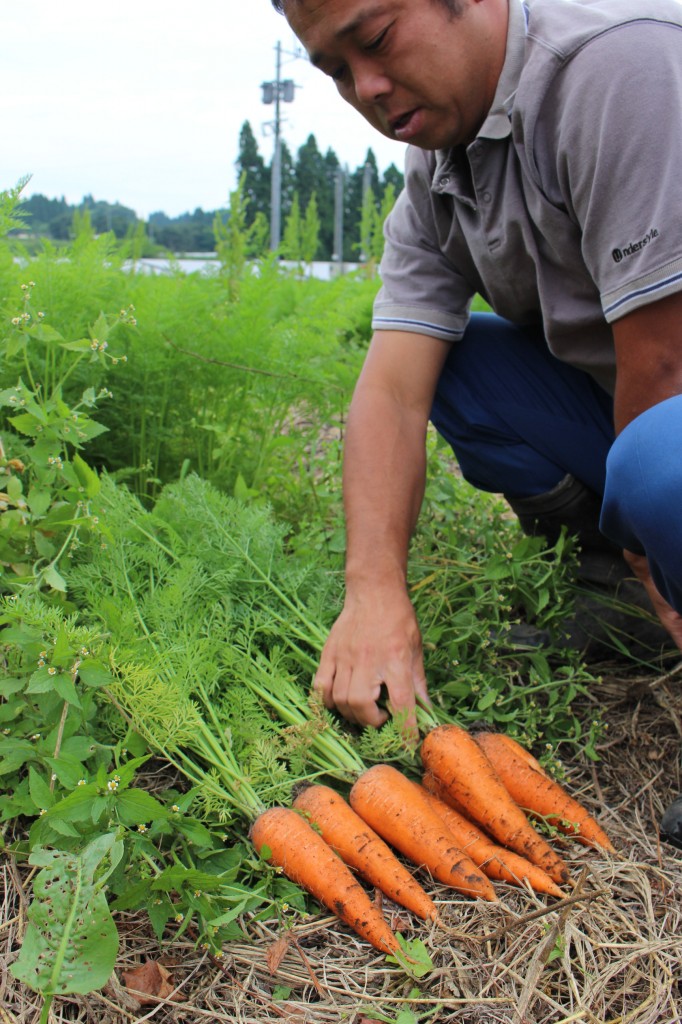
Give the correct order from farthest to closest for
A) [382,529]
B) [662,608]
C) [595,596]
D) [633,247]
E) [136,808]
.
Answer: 1. [595,596]
2. [382,529]
3. [662,608]
4. [633,247]
5. [136,808]

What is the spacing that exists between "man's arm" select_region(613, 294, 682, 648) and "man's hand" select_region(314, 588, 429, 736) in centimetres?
57

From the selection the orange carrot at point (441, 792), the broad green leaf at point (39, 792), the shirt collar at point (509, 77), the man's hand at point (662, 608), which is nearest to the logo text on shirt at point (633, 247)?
the shirt collar at point (509, 77)

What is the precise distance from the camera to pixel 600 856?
167 cm

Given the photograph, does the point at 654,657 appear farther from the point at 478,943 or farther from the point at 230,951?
the point at 230,951

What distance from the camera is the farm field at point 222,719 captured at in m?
1.30

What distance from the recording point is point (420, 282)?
7.29ft

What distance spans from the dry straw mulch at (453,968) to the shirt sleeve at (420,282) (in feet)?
4.46

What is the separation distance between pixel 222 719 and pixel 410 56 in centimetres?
142

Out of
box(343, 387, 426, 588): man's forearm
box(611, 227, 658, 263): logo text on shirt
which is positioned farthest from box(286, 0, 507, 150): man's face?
box(343, 387, 426, 588): man's forearm

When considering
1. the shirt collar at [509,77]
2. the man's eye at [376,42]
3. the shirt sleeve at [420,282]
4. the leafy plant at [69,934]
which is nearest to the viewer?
the leafy plant at [69,934]

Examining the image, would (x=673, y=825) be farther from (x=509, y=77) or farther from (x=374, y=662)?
(x=509, y=77)

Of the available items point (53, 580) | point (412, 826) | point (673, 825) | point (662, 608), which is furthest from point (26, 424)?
point (673, 825)

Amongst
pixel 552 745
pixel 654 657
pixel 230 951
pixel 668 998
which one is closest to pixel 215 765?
pixel 230 951

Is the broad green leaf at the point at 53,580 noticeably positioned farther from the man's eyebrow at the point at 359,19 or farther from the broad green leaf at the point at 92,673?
the man's eyebrow at the point at 359,19
